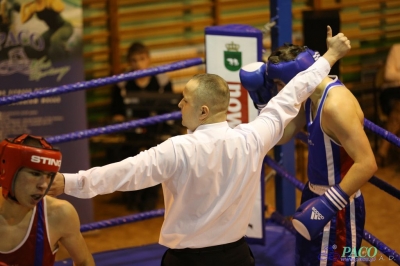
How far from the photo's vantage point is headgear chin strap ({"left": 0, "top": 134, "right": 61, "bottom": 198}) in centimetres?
228

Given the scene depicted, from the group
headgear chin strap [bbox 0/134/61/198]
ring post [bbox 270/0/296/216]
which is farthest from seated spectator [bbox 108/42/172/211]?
headgear chin strap [bbox 0/134/61/198]

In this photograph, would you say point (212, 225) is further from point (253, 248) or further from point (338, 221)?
point (253, 248)

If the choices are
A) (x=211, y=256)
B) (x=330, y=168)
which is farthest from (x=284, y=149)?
(x=211, y=256)

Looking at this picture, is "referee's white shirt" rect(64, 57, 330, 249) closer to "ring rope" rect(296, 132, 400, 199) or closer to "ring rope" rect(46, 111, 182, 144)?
"ring rope" rect(296, 132, 400, 199)

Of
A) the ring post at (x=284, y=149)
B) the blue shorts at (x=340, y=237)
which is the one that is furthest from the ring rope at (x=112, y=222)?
the blue shorts at (x=340, y=237)

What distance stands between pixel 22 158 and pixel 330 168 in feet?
3.83

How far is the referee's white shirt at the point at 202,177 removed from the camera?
91.1 inches

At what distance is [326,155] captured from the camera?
279cm

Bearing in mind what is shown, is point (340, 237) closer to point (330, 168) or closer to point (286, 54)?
point (330, 168)

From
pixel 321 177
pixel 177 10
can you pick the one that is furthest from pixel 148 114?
pixel 321 177

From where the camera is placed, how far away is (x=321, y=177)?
2838mm

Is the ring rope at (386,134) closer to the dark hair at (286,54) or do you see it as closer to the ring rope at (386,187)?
the ring rope at (386,187)

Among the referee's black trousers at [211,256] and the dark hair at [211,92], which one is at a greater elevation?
the dark hair at [211,92]

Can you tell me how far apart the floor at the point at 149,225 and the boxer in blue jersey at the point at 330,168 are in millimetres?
1409
